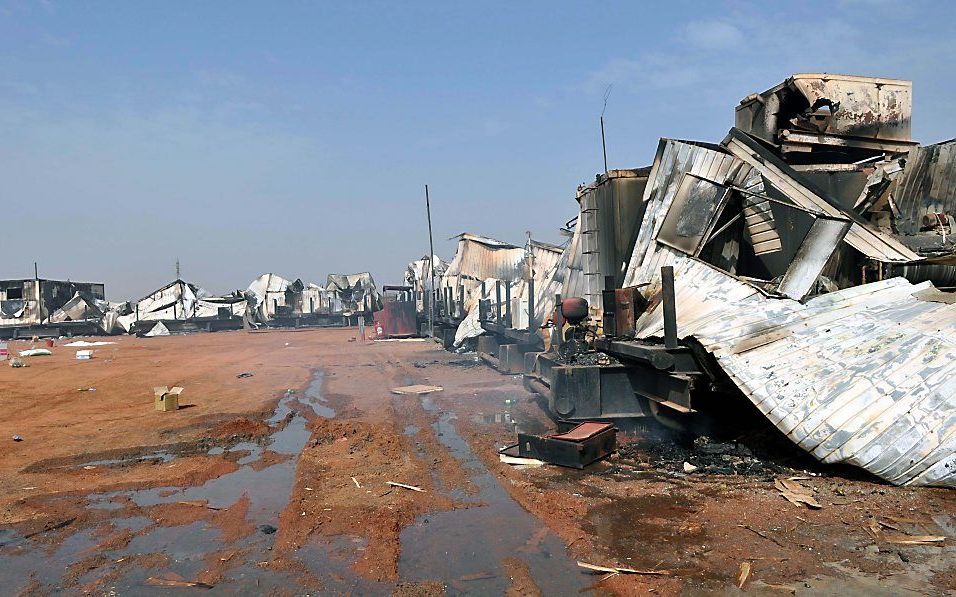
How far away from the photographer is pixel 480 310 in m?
19.1

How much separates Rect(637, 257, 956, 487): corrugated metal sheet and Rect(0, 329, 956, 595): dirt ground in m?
0.34

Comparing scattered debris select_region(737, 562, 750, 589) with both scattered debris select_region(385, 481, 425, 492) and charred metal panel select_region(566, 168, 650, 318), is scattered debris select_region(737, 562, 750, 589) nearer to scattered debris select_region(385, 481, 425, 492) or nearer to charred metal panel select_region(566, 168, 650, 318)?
scattered debris select_region(385, 481, 425, 492)

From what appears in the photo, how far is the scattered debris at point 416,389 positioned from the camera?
494 inches

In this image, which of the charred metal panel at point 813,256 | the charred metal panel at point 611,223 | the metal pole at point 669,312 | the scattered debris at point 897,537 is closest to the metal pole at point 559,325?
the charred metal panel at point 611,223

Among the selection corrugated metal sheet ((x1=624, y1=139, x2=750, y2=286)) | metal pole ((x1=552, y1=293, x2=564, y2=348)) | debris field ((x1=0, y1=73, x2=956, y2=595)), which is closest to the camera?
debris field ((x1=0, y1=73, x2=956, y2=595))

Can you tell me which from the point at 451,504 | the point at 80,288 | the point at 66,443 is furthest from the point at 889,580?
the point at 80,288

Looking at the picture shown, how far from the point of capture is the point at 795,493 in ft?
17.6

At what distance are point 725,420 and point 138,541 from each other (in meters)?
6.17

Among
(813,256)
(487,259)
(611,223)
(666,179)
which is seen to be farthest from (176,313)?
(813,256)

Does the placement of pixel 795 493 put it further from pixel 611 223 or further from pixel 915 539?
pixel 611 223

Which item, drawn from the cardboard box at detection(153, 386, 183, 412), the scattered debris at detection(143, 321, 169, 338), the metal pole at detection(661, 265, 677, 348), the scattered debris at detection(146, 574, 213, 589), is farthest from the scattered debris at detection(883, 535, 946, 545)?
the scattered debris at detection(143, 321, 169, 338)

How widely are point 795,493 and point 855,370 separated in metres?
1.25

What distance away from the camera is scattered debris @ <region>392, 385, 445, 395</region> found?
41.2 feet

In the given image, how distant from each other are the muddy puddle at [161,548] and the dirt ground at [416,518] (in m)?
0.02
